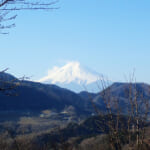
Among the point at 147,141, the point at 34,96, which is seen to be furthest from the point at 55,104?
the point at 147,141

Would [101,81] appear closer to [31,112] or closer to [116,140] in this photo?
[116,140]

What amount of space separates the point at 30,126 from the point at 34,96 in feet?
62.7

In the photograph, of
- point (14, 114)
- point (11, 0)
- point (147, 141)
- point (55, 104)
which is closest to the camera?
point (11, 0)

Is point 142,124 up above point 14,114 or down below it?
above

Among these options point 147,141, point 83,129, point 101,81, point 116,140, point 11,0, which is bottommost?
point 83,129

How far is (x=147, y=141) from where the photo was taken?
6992mm

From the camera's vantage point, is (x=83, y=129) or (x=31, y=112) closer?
(x=83, y=129)

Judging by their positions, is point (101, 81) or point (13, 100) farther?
point (13, 100)

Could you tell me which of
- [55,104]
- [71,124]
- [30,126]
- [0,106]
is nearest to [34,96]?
[55,104]

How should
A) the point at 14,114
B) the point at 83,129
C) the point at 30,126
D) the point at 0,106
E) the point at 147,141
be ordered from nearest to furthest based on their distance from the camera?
1. the point at 147,141
2. the point at 83,129
3. the point at 30,126
4. the point at 14,114
5. the point at 0,106

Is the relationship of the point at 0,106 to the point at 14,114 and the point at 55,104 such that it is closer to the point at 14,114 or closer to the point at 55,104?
the point at 14,114

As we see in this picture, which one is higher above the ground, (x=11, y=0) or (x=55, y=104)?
(x=11, y=0)

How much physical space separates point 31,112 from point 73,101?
12529 millimetres

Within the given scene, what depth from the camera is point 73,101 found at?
5328cm
